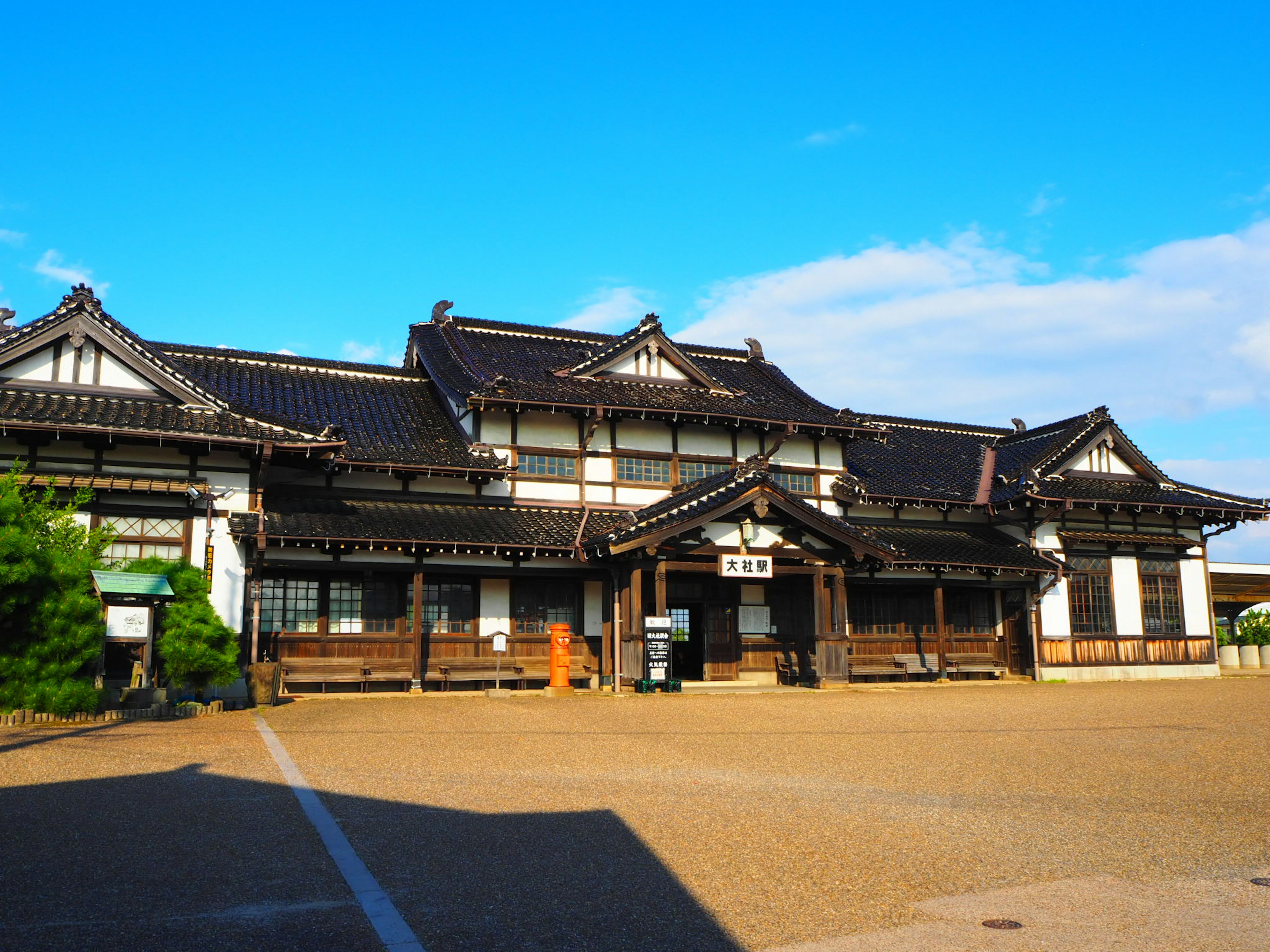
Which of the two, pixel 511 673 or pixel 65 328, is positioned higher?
pixel 65 328

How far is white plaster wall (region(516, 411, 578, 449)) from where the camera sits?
23.5 meters

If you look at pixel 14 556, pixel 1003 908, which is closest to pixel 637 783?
pixel 1003 908

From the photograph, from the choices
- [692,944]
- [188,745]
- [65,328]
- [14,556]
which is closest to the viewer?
[692,944]

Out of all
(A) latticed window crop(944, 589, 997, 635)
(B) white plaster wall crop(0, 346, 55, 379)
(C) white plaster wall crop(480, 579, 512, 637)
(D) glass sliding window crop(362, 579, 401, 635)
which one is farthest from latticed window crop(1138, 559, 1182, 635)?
(B) white plaster wall crop(0, 346, 55, 379)

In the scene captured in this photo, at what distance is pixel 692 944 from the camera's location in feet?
17.1

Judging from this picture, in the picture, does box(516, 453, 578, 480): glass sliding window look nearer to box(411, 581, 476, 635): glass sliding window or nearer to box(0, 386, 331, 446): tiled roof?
box(411, 581, 476, 635): glass sliding window

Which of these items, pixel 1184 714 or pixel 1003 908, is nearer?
pixel 1003 908

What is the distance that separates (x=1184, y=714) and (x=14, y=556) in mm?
17969

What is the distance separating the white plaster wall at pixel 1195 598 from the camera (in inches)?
1129

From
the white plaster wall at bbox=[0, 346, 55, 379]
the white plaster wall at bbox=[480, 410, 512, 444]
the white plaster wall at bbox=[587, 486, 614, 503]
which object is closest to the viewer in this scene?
the white plaster wall at bbox=[0, 346, 55, 379]

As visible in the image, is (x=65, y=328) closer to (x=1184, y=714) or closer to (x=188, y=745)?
(x=188, y=745)

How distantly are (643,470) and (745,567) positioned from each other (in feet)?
13.9

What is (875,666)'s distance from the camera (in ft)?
81.1

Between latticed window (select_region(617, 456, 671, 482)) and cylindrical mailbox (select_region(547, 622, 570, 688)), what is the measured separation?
175 inches
